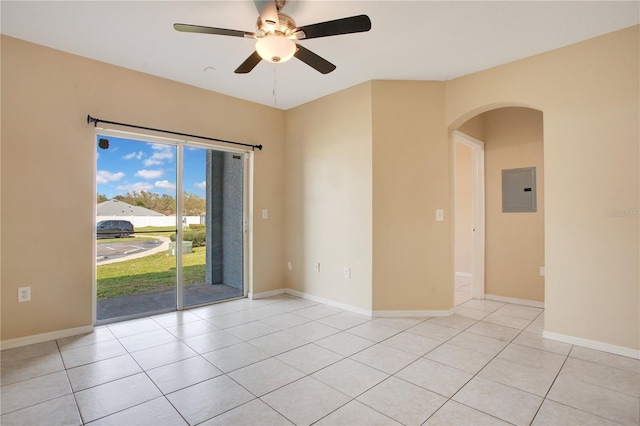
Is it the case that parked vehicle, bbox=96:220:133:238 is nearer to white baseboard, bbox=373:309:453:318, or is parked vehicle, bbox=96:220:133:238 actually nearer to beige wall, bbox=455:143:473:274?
white baseboard, bbox=373:309:453:318

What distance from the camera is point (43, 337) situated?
2.98 metres

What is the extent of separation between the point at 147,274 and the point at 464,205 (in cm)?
513

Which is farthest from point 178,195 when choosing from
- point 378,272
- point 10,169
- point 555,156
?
point 555,156

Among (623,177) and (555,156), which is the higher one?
(555,156)

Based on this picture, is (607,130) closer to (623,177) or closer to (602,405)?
(623,177)

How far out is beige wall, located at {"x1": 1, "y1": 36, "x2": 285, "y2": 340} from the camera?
2854 mm

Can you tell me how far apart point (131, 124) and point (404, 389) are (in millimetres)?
3648

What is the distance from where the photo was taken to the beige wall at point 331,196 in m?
3.87

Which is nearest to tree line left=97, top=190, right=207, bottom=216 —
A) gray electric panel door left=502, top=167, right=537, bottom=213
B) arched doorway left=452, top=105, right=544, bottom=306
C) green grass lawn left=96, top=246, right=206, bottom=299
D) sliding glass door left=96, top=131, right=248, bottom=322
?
sliding glass door left=96, top=131, right=248, bottom=322

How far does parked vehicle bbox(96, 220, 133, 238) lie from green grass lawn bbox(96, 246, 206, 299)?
0.32 m

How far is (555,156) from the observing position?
9.97 feet

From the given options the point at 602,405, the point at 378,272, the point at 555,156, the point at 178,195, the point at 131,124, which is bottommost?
the point at 602,405

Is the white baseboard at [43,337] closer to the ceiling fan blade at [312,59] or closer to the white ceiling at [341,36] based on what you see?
the white ceiling at [341,36]

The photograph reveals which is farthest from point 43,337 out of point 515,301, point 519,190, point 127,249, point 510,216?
point 519,190
